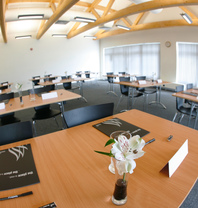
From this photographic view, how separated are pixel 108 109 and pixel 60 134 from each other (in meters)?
0.62

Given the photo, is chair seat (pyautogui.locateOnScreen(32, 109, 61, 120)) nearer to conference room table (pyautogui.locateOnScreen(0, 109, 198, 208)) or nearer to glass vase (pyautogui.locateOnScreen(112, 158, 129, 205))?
conference room table (pyautogui.locateOnScreen(0, 109, 198, 208))

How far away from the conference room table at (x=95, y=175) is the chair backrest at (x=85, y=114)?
0.89 feet

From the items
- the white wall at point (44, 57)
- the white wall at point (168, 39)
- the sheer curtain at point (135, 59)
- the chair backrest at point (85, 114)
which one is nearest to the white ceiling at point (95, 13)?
the white wall at point (168, 39)

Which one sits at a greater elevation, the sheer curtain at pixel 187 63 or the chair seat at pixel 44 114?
the sheer curtain at pixel 187 63

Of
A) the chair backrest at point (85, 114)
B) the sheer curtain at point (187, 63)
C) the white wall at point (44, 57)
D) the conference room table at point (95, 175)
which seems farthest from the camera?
the white wall at point (44, 57)

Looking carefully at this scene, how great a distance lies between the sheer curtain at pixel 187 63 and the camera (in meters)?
6.85

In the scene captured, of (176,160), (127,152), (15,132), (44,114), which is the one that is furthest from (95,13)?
(127,152)

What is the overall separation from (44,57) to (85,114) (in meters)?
9.34

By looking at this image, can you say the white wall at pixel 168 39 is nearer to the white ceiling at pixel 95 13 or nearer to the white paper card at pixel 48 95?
the white ceiling at pixel 95 13

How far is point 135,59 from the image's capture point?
31.0ft

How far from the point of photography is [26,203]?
71 cm

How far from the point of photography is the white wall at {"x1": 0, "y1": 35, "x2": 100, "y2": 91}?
8962 millimetres

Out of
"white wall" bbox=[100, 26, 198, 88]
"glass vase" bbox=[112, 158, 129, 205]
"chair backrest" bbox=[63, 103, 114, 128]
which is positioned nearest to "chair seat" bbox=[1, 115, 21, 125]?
"chair backrest" bbox=[63, 103, 114, 128]

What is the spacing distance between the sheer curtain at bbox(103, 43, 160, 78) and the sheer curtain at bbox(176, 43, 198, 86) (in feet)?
3.57
